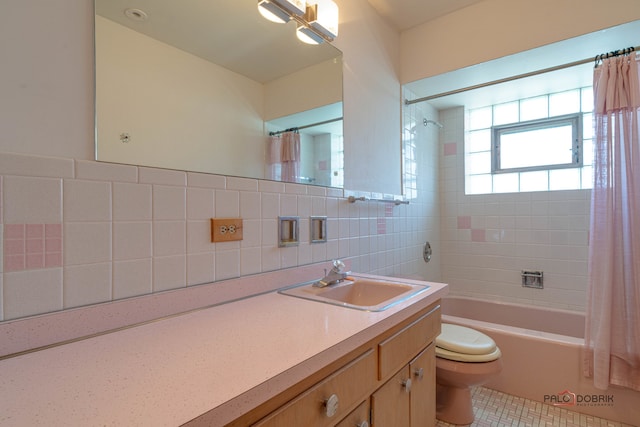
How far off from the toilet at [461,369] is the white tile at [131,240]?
1.50 meters

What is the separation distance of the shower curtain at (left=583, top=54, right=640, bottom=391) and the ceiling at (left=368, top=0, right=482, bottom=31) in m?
0.97

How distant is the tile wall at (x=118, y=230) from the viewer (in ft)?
2.26

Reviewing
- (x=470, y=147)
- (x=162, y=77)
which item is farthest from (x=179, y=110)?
(x=470, y=147)

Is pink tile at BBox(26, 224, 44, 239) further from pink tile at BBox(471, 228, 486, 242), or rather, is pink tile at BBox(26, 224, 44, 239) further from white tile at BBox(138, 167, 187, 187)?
pink tile at BBox(471, 228, 486, 242)

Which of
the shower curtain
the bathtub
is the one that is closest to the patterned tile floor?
the bathtub

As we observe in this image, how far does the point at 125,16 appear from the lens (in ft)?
2.96

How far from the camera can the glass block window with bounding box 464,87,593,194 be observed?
245 cm

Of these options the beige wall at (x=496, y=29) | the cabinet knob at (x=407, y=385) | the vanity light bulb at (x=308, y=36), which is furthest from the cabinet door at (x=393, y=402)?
the beige wall at (x=496, y=29)

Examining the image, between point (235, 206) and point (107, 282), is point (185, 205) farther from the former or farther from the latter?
point (107, 282)

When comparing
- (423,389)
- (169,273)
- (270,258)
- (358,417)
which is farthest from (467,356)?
(169,273)

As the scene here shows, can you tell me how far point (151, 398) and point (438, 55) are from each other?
8.07ft

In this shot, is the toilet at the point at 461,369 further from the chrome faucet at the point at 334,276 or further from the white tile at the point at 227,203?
the white tile at the point at 227,203

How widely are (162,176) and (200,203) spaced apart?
0.47 ft

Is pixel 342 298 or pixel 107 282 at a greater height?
pixel 107 282
